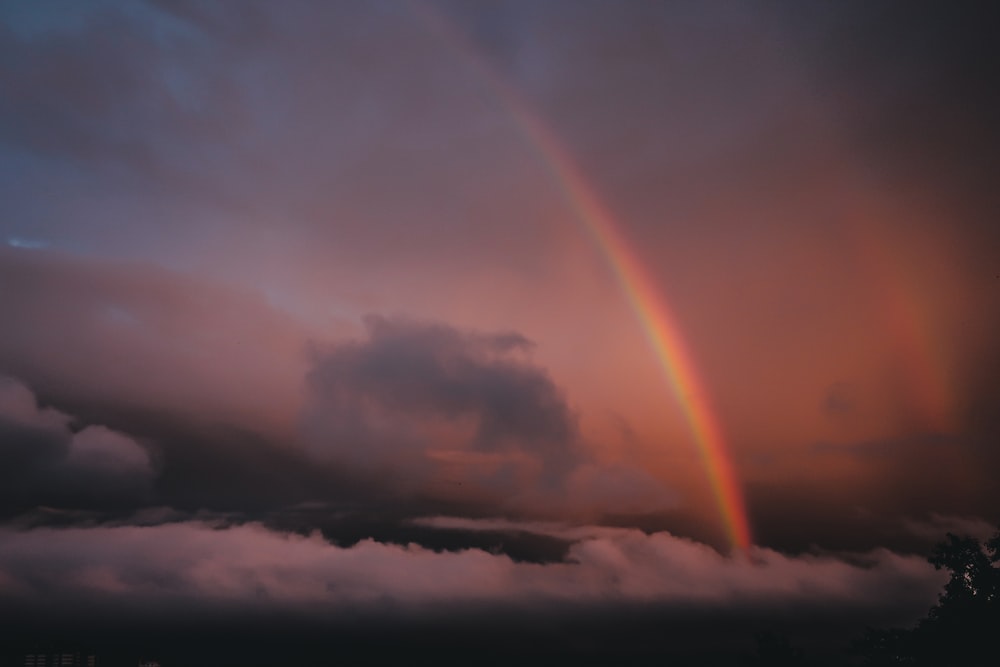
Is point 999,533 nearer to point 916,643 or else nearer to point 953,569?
point 953,569

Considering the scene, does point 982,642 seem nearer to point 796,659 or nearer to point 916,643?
point 916,643

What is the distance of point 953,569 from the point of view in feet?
177

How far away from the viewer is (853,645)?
52.6 m

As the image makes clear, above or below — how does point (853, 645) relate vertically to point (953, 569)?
below

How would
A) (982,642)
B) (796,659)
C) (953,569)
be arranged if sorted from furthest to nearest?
(953,569), (982,642), (796,659)

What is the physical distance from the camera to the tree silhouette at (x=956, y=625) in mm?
50500

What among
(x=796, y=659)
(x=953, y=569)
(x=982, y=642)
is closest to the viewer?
(x=796, y=659)

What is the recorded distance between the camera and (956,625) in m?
51.6

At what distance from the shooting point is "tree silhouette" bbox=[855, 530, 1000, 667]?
50500 millimetres

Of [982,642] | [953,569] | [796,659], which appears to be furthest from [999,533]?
[796,659]

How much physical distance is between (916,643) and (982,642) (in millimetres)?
3969

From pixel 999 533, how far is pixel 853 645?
1413 centimetres

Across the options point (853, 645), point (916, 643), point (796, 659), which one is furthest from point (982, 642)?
point (796, 659)

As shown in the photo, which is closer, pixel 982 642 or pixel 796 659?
pixel 796 659
